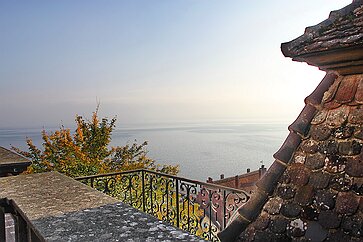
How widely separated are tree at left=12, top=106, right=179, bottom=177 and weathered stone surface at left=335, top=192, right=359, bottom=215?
24.8ft

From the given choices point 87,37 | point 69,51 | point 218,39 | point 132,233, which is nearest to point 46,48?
point 69,51

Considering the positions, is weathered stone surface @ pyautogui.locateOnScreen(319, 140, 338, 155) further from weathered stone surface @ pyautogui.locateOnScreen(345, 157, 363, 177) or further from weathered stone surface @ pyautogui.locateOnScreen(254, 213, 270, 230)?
weathered stone surface @ pyautogui.locateOnScreen(254, 213, 270, 230)

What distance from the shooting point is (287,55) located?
1678 millimetres

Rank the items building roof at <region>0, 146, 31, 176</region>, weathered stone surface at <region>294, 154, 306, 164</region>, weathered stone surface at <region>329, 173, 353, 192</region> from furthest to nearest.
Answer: building roof at <region>0, 146, 31, 176</region> → weathered stone surface at <region>294, 154, 306, 164</region> → weathered stone surface at <region>329, 173, 353, 192</region>

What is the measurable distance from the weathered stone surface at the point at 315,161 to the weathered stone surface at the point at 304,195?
0.09 metres

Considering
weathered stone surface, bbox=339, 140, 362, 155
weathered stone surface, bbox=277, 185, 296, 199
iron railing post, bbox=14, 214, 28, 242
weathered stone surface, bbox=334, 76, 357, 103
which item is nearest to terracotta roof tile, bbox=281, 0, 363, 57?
weathered stone surface, bbox=334, 76, 357, 103

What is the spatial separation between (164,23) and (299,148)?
7.74m

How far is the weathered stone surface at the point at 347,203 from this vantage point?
1.28 meters

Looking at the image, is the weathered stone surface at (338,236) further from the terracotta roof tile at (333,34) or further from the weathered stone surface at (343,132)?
the terracotta roof tile at (333,34)

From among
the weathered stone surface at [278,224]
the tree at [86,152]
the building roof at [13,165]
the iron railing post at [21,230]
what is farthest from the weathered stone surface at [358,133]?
the tree at [86,152]

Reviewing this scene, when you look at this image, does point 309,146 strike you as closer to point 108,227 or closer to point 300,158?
point 300,158

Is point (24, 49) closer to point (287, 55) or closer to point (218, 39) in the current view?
point (218, 39)

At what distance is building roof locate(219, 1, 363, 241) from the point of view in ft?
4.33

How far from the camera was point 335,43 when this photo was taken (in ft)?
4.82
